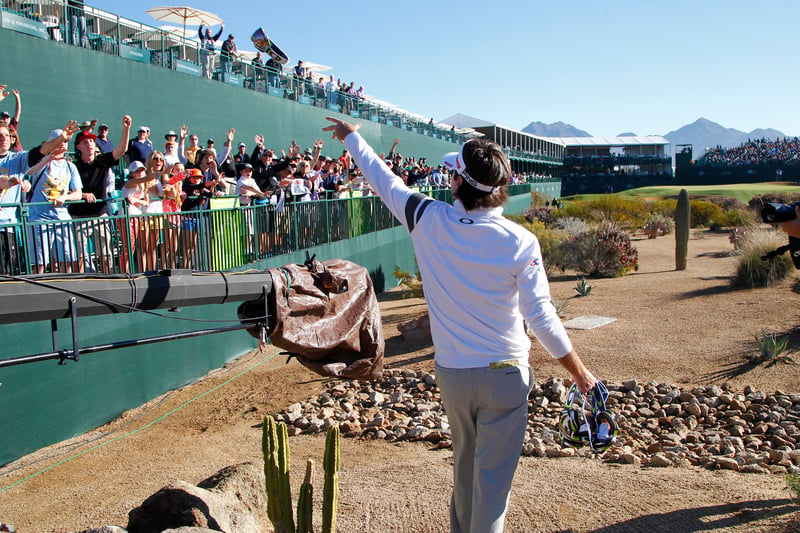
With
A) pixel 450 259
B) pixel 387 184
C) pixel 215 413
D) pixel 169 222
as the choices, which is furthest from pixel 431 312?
pixel 169 222

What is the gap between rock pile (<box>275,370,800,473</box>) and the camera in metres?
6.98

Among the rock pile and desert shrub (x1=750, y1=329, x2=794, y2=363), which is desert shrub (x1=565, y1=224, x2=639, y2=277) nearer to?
desert shrub (x1=750, y1=329, x2=794, y2=363)

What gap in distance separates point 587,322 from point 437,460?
21.4 ft

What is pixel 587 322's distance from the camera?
12766mm

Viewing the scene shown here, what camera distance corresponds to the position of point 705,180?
253 ft

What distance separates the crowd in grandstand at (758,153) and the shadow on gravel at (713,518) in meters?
79.6

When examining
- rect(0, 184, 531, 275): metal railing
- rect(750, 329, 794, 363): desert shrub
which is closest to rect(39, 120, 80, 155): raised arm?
rect(0, 184, 531, 275): metal railing

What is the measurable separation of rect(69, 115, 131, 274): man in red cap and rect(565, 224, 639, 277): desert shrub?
1319 centimetres

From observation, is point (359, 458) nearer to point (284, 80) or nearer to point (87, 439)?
point (87, 439)

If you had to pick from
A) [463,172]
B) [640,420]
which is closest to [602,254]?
[640,420]

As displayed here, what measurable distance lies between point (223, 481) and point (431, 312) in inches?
106

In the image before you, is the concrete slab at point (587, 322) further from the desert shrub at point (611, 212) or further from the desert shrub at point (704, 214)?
the desert shrub at point (704, 214)

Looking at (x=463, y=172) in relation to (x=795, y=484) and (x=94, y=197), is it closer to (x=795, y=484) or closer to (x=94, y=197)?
(x=795, y=484)

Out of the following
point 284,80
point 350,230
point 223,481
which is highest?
point 284,80
